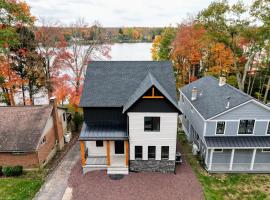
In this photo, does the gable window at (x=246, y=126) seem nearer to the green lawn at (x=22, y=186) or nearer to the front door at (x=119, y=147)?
the front door at (x=119, y=147)

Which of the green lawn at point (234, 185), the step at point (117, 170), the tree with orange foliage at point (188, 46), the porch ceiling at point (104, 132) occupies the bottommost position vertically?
the green lawn at point (234, 185)

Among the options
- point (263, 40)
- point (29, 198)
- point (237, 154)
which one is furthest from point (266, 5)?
point (29, 198)

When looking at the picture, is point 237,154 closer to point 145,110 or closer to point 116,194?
point 145,110

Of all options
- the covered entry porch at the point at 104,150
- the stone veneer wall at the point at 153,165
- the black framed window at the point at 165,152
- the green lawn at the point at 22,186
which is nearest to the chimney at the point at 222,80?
the black framed window at the point at 165,152

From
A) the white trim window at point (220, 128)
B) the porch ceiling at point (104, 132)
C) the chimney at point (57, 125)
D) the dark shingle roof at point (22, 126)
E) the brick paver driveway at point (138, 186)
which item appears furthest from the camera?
the chimney at point (57, 125)

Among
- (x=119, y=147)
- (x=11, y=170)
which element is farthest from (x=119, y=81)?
(x=11, y=170)

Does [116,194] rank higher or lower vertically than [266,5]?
lower

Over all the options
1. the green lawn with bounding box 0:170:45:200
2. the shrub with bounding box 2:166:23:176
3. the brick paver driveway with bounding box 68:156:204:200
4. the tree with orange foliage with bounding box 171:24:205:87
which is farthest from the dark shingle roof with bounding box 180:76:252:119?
the shrub with bounding box 2:166:23:176
